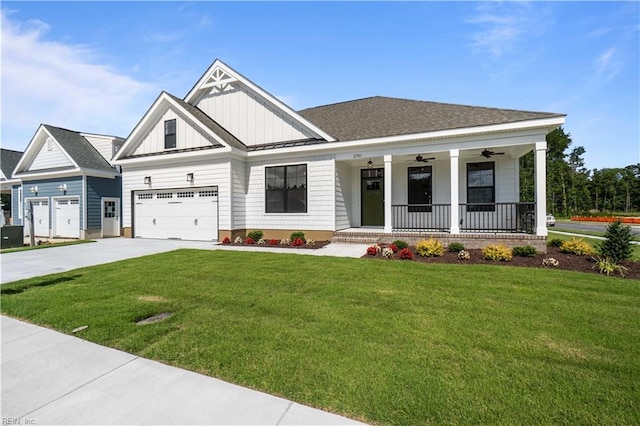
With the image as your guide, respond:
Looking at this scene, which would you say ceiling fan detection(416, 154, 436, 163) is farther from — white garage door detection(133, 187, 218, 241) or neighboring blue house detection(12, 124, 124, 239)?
neighboring blue house detection(12, 124, 124, 239)

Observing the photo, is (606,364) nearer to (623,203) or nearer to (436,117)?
(436,117)

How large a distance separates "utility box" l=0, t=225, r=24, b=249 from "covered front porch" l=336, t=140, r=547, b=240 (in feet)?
51.5

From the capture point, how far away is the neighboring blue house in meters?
15.9

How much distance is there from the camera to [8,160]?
21.8m

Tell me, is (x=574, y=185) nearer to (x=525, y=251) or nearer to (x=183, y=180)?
(x=525, y=251)

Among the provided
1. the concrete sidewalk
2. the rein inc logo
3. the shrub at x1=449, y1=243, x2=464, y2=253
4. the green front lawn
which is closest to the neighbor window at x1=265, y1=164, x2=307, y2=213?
the shrub at x1=449, y1=243, x2=464, y2=253

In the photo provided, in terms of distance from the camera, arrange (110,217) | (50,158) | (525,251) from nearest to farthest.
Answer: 1. (525,251)
2. (110,217)
3. (50,158)

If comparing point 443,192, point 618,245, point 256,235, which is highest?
point 443,192

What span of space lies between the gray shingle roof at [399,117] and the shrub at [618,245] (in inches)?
145

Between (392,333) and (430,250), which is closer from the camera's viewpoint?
(392,333)

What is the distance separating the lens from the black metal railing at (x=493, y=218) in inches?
433

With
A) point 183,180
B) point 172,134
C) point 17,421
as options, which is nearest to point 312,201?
point 183,180

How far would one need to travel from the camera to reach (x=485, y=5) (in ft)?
26.0

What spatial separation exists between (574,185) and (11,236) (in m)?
59.8
